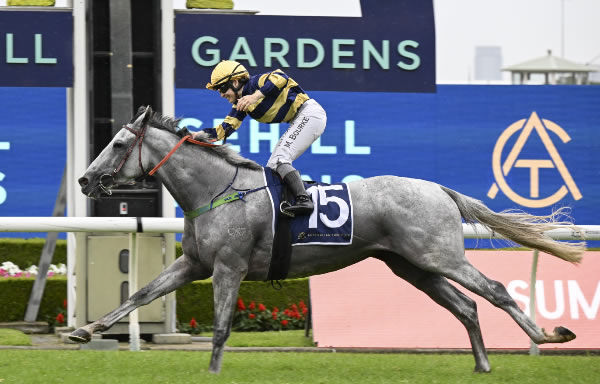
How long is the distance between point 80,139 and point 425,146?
178 inches

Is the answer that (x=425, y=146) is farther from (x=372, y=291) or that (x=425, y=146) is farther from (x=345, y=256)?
(x=345, y=256)

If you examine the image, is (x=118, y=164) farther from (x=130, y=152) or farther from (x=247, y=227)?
(x=247, y=227)

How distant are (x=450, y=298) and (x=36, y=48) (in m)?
3.92

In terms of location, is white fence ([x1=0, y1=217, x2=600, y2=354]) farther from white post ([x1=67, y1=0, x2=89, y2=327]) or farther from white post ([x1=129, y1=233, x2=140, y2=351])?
white post ([x1=67, y1=0, x2=89, y2=327])

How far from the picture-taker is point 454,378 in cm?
610

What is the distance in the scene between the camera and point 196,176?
636 centimetres

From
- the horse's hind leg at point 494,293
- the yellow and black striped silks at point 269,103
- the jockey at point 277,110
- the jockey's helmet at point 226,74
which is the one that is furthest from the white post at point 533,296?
the jockey's helmet at point 226,74

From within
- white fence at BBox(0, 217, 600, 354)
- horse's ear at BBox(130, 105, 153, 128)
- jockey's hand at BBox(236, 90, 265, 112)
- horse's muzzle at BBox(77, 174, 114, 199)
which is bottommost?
white fence at BBox(0, 217, 600, 354)

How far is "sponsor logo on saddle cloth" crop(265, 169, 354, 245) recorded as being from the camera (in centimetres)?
630

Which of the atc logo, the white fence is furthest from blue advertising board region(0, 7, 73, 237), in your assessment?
the atc logo

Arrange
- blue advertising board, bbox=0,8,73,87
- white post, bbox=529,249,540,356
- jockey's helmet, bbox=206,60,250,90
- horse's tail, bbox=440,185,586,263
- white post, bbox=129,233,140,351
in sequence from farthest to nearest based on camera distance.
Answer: blue advertising board, bbox=0,8,73,87 → white post, bbox=529,249,540,356 → white post, bbox=129,233,140,351 → horse's tail, bbox=440,185,586,263 → jockey's helmet, bbox=206,60,250,90

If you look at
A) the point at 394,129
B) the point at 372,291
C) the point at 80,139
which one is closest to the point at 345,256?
the point at 372,291

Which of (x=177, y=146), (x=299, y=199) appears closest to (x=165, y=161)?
(x=177, y=146)

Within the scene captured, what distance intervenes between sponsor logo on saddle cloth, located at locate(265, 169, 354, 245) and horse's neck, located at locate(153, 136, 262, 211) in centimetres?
17
